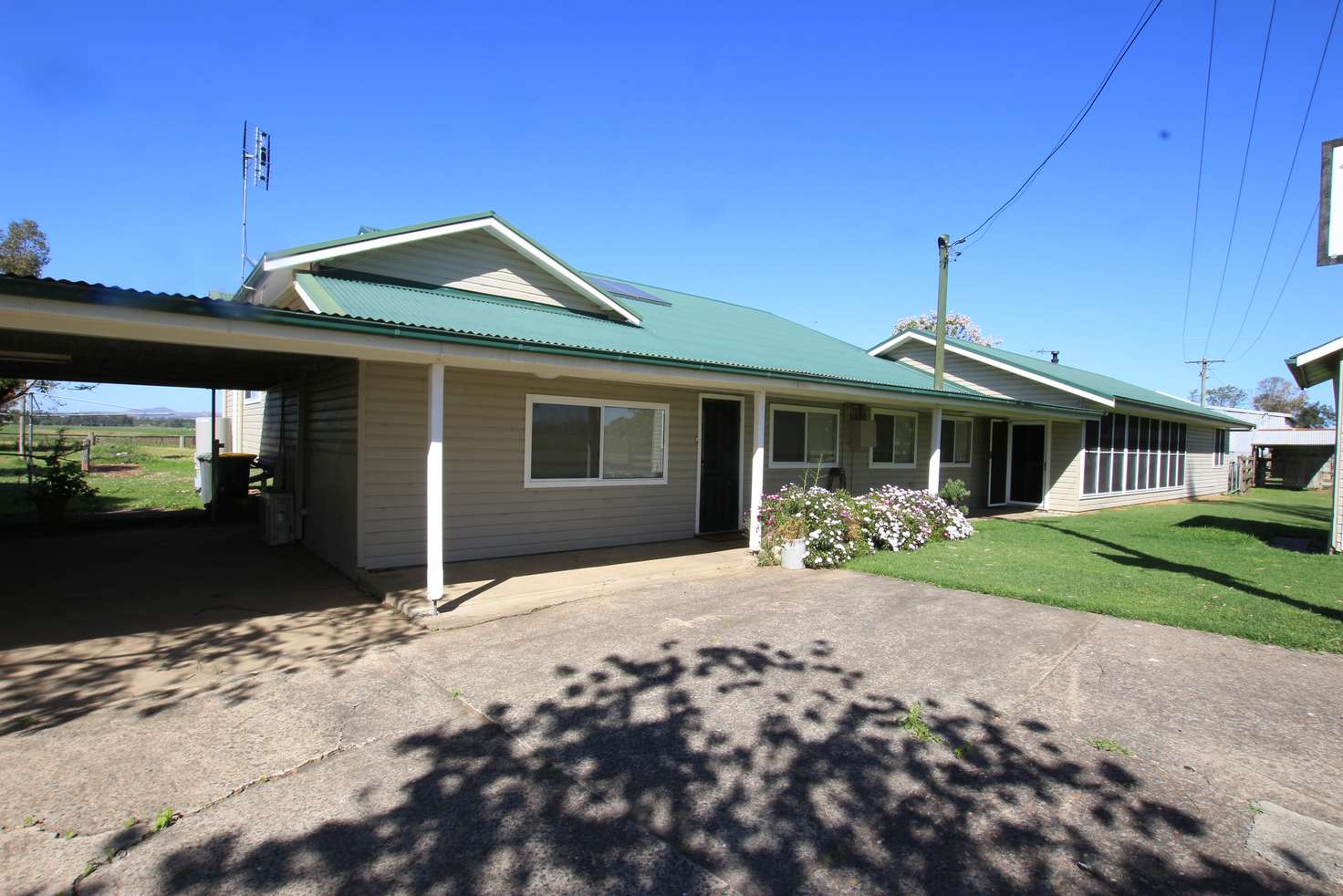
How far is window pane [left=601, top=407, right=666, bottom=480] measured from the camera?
9133mm

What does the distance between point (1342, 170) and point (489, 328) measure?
808 centimetres

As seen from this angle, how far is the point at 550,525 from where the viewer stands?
8.67 meters

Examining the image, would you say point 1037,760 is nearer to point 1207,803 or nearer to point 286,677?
point 1207,803

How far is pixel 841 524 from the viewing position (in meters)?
8.48

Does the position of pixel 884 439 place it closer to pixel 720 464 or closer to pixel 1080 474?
pixel 720 464

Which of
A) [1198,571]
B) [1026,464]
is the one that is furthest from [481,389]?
[1026,464]

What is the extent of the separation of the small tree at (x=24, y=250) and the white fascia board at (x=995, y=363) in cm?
2144

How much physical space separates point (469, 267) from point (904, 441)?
9.23 metres

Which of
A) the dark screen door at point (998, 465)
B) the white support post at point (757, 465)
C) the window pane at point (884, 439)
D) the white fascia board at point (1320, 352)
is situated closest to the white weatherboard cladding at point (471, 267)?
the white support post at point (757, 465)

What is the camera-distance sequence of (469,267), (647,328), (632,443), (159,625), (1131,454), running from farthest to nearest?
(1131,454), (647,328), (632,443), (469,267), (159,625)

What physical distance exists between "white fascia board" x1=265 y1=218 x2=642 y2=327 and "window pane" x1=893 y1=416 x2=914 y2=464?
6406 millimetres

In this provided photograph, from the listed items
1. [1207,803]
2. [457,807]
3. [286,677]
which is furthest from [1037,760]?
[286,677]

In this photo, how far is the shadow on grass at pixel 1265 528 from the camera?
11.3m

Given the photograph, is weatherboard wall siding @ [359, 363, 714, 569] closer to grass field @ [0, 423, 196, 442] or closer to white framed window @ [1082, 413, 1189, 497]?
white framed window @ [1082, 413, 1189, 497]
